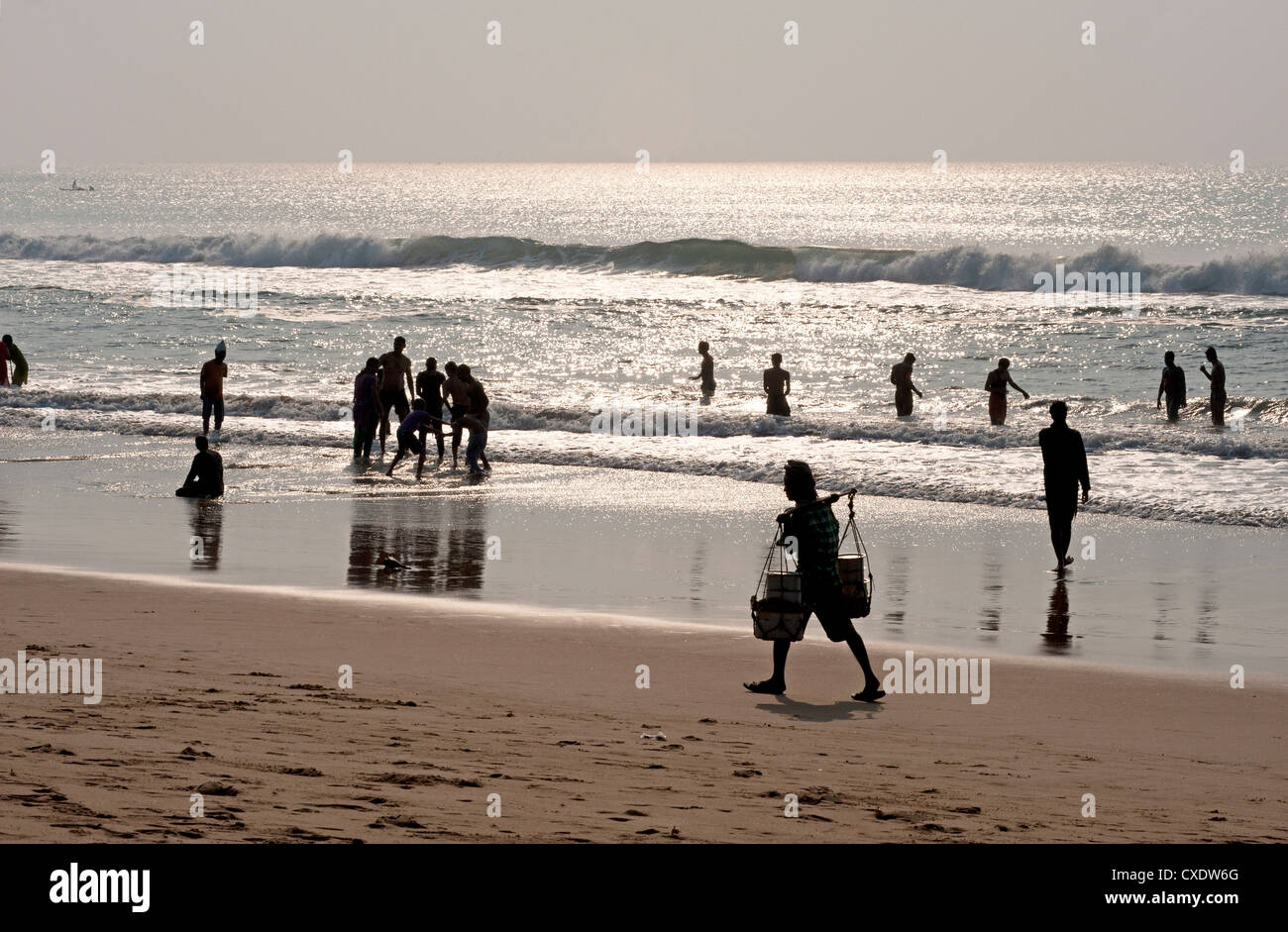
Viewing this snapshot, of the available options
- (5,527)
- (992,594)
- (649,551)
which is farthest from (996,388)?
(5,527)

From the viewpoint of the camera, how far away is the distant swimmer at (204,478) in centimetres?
1530

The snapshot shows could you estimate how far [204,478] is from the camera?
15.3 metres

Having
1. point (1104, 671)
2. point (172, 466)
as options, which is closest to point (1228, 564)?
point (1104, 671)

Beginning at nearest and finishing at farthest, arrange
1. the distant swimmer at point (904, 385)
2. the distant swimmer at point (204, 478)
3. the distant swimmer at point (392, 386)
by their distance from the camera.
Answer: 1. the distant swimmer at point (204, 478)
2. the distant swimmer at point (392, 386)
3. the distant swimmer at point (904, 385)

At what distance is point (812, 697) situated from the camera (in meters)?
8.00

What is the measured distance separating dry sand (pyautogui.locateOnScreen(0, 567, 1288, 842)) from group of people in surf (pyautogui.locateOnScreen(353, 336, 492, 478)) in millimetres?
7928

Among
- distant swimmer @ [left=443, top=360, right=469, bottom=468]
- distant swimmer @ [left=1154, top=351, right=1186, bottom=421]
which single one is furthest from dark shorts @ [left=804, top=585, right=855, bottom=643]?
distant swimmer @ [left=1154, top=351, right=1186, bottom=421]

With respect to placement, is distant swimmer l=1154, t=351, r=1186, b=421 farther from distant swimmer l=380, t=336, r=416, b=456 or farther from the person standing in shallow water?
the person standing in shallow water

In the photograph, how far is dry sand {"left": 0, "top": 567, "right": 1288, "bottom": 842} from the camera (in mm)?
5075

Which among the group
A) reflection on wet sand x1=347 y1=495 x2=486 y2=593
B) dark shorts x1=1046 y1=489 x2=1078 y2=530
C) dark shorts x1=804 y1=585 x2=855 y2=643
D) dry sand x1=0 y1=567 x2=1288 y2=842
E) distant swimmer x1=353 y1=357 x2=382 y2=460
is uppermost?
distant swimmer x1=353 y1=357 x2=382 y2=460

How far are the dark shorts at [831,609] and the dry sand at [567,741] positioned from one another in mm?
455

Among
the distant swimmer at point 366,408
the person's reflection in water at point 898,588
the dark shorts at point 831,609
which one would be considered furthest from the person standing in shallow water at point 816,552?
the distant swimmer at point 366,408

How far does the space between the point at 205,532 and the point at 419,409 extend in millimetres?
5320

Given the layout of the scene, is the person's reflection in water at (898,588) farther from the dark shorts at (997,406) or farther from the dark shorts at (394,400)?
the dark shorts at (997,406)
